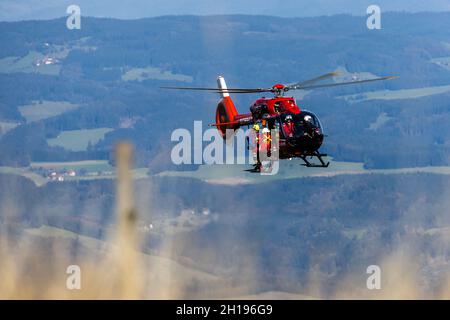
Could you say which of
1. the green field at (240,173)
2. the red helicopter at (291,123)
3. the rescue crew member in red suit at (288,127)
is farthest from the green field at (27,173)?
the rescue crew member in red suit at (288,127)

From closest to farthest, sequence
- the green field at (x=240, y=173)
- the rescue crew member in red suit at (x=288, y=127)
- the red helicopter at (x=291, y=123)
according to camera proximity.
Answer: the red helicopter at (x=291, y=123)
the rescue crew member in red suit at (x=288, y=127)
the green field at (x=240, y=173)

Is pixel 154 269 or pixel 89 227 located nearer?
pixel 154 269

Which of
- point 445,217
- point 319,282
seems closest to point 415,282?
point 319,282

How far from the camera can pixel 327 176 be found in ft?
652

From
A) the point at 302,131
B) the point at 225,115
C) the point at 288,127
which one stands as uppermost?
the point at 225,115

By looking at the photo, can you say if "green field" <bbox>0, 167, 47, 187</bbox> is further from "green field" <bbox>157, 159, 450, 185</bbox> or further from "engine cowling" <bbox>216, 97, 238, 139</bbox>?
"engine cowling" <bbox>216, 97, 238, 139</bbox>

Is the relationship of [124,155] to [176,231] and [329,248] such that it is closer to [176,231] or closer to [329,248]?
[176,231]

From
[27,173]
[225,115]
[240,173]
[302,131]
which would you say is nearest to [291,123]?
[302,131]

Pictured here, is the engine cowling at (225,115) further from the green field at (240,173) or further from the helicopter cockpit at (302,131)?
the green field at (240,173)

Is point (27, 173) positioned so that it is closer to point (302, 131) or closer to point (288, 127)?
point (288, 127)

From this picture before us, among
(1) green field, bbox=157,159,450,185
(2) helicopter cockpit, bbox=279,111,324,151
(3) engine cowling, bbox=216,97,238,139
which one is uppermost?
(3) engine cowling, bbox=216,97,238,139

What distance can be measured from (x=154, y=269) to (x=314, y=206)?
198 ft

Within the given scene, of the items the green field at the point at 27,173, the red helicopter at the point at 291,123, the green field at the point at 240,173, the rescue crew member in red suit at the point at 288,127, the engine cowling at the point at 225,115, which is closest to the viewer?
the red helicopter at the point at 291,123

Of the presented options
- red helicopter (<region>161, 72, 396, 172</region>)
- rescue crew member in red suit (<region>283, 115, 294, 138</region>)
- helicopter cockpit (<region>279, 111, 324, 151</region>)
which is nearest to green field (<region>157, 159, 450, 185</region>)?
red helicopter (<region>161, 72, 396, 172</region>)
